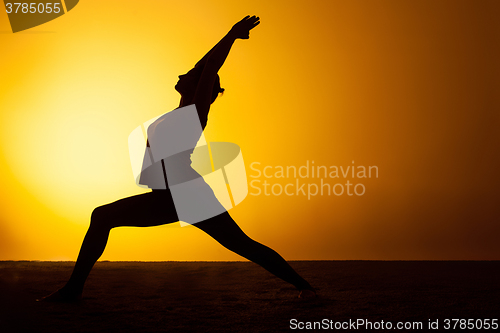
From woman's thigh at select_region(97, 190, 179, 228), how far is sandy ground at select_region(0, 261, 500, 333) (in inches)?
14.6

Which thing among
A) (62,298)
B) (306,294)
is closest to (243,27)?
(306,294)

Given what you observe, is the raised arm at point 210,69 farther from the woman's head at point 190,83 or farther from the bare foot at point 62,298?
the bare foot at point 62,298


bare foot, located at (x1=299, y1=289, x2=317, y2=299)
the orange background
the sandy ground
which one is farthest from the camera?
the orange background

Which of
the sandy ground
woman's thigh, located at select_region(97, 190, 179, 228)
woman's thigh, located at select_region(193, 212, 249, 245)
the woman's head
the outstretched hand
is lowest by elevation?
the sandy ground

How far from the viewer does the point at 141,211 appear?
1578 mm

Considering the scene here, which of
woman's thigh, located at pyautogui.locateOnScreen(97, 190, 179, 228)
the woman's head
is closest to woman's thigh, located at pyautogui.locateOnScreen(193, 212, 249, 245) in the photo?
woman's thigh, located at pyautogui.locateOnScreen(97, 190, 179, 228)

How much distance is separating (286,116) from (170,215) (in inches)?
60.7

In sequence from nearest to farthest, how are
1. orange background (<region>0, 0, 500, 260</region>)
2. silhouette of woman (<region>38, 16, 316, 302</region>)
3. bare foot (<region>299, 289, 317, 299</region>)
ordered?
1. silhouette of woman (<region>38, 16, 316, 302</region>)
2. bare foot (<region>299, 289, 317, 299</region>)
3. orange background (<region>0, 0, 500, 260</region>)

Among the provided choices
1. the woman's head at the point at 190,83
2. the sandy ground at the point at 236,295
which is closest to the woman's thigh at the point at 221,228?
the sandy ground at the point at 236,295

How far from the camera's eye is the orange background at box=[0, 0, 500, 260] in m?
2.88

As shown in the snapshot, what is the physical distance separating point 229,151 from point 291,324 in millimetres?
1717

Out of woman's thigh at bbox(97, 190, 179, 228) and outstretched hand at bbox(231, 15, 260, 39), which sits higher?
outstretched hand at bbox(231, 15, 260, 39)

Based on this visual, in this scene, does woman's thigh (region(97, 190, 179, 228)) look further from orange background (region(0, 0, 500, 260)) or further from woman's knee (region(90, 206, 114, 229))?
orange background (region(0, 0, 500, 260))

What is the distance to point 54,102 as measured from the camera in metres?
2.98
